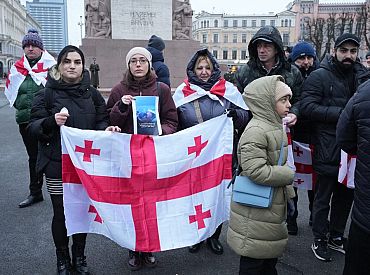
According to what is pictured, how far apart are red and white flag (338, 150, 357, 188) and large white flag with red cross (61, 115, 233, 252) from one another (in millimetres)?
1432

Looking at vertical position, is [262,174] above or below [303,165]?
above

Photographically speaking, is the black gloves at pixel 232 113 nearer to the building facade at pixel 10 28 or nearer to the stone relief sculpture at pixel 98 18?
the stone relief sculpture at pixel 98 18

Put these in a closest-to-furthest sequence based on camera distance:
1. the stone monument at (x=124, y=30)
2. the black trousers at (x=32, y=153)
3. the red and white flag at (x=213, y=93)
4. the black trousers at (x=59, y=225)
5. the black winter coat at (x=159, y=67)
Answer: the black trousers at (x=59, y=225) → the red and white flag at (x=213, y=93) → the black trousers at (x=32, y=153) → the black winter coat at (x=159, y=67) → the stone monument at (x=124, y=30)

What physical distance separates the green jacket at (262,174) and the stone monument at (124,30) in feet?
60.9

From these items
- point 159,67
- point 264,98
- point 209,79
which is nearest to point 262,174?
point 264,98

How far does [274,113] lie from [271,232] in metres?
0.87

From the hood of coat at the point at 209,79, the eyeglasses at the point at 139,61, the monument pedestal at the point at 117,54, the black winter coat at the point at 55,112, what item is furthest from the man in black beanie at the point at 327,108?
the monument pedestal at the point at 117,54

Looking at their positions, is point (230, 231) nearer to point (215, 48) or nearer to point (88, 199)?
point (88, 199)

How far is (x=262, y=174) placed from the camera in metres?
2.90

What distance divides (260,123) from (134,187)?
1.34m

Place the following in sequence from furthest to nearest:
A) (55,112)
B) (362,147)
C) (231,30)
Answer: (231,30) → (55,112) → (362,147)

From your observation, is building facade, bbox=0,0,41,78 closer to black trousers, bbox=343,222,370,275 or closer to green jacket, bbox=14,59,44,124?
green jacket, bbox=14,59,44,124

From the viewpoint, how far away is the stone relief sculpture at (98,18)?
69.6 feet

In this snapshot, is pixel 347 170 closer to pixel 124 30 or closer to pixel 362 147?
pixel 362 147
